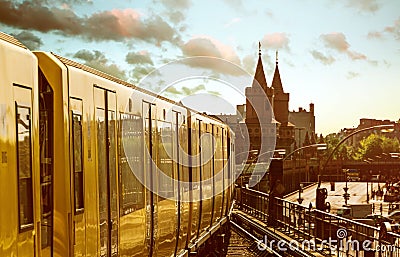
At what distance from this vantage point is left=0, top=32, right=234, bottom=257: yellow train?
21.4ft

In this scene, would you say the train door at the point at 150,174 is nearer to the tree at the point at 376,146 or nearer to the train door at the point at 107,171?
the train door at the point at 107,171

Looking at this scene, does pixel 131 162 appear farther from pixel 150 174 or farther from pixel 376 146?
pixel 376 146

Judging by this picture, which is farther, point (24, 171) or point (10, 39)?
point (10, 39)

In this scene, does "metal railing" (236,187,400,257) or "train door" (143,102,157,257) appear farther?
"metal railing" (236,187,400,257)

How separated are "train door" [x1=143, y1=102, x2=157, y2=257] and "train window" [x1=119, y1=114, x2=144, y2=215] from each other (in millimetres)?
393

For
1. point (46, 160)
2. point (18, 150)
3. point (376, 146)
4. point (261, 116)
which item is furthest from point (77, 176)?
point (376, 146)

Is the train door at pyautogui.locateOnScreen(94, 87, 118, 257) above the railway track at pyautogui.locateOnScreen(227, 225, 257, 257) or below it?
above

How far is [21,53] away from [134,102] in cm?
467

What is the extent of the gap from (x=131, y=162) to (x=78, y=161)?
106 inches

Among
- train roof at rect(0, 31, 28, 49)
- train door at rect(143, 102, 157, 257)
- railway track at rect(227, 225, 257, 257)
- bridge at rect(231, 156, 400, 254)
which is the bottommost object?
railway track at rect(227, 225, 257, 257)

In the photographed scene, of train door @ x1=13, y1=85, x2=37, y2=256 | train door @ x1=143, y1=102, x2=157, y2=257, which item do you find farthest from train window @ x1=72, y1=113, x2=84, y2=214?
train door @ x1=143, y1=102, x2=157, y2=257

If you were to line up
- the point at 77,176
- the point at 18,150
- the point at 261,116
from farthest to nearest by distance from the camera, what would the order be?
the point at 261,116 < the point at 77,176 < the point at 18,150

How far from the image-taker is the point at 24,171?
262 inches

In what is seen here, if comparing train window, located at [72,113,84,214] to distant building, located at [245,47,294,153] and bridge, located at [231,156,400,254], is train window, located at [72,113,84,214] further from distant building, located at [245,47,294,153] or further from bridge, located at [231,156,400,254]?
distant building, located at [245,47,294,153]
